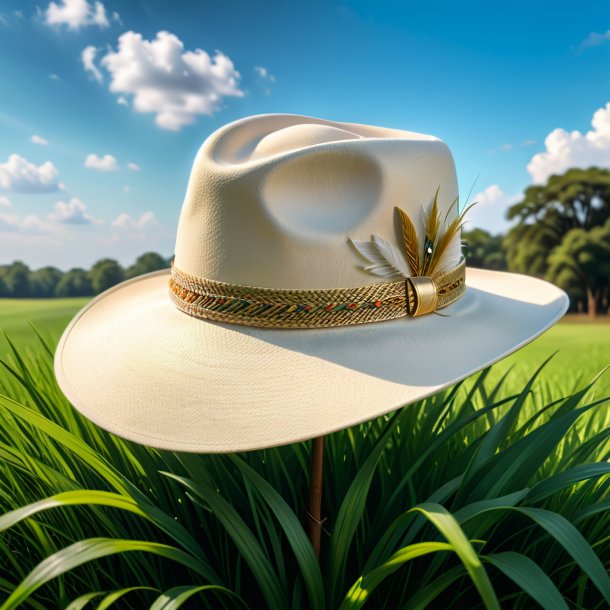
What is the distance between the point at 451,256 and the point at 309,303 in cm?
32

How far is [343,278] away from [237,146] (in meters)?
0.36

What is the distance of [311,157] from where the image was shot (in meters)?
0.85

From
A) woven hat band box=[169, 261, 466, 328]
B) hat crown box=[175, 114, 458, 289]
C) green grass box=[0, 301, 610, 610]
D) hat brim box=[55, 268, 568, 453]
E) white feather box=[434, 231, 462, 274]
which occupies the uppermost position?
hat crown box=[175, 114, 458, 289]

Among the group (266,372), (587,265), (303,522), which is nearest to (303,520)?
(303,522)

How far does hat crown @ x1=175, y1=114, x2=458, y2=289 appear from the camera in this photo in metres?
0.84

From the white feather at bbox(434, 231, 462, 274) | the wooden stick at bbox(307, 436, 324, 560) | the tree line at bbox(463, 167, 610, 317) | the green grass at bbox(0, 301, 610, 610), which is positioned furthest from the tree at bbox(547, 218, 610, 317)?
the wooden stick at bbox(307, 436, 324, 560)

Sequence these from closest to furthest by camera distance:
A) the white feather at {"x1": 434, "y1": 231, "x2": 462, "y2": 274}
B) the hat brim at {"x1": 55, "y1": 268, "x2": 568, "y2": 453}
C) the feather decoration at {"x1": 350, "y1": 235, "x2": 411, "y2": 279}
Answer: the hat brim at {"x1": 55, "y1": 268, "x2": 568, "y2": 453} < the feather decoration at {"x1": 350, "y1": 235, "x2": 411, "y2": 279} < the white feather at {"x1": 434, "y1": 231, "x2": 462, "y2": 274}

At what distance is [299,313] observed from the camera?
83 cm

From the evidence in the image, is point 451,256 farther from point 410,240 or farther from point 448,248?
point 410,240

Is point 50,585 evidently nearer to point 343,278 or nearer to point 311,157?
point 343,278

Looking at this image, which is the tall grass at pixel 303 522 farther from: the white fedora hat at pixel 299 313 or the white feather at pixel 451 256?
the white feather at pixel 451 256

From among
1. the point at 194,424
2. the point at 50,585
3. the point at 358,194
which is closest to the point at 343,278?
the point at 358,194

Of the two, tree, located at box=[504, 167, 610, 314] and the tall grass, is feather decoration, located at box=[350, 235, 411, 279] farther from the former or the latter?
tree, located at box=[504, 167, 610, 314]

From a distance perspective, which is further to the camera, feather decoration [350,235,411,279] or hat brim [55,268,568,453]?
feather decoration [350,235,411,279]
